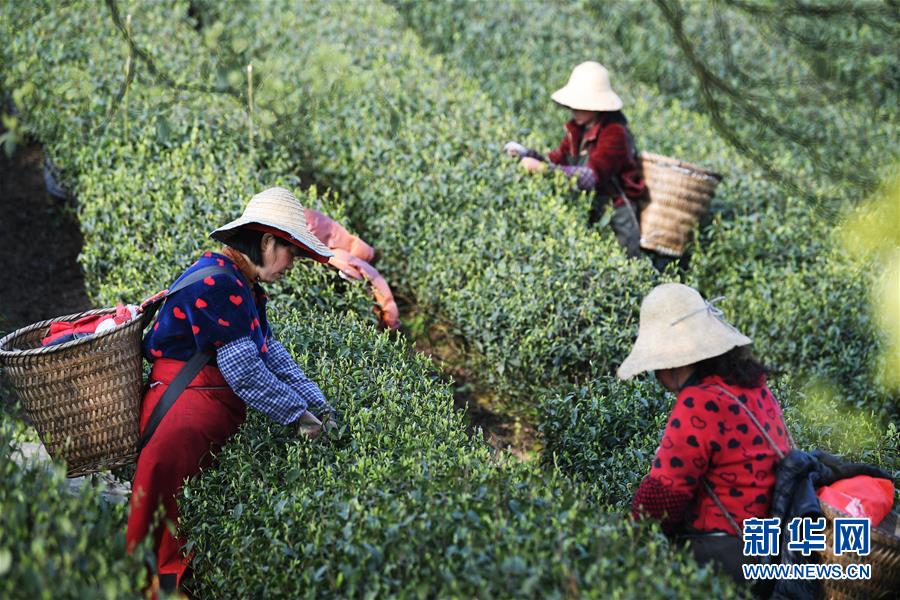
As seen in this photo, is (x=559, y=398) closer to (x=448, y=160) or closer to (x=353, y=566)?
(x=353, y=566)

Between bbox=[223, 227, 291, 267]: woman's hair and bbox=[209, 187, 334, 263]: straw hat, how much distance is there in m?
0.02

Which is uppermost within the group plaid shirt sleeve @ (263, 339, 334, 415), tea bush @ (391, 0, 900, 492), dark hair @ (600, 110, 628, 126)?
dark hair @ (600, 110, 628, 126)

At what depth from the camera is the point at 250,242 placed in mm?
4094

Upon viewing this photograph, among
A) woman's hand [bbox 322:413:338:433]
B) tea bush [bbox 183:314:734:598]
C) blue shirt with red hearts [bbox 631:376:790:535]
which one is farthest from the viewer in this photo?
woman's hand [bbox 322:413:338:433]

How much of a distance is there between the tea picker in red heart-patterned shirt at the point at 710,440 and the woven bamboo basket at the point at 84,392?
2102 millimetres

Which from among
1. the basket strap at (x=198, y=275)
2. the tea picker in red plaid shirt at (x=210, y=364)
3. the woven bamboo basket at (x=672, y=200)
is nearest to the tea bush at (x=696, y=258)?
the woven bamboo basket at (x=672, y=200)

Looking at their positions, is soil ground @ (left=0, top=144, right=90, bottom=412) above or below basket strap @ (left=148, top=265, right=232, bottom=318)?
below

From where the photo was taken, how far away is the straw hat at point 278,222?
403 cm

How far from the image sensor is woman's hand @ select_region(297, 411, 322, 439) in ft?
13.5

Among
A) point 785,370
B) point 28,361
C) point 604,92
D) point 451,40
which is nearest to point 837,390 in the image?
point 785,370

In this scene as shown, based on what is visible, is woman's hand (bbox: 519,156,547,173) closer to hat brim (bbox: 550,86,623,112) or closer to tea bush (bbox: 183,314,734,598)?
hat brim (bbox: 550,86,623,112)

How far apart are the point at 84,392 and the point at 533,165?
448 cm

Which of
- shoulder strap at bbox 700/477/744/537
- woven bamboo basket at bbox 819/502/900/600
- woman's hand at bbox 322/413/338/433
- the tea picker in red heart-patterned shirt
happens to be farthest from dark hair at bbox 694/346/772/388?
woman's hand at bbox 322/413/338/433

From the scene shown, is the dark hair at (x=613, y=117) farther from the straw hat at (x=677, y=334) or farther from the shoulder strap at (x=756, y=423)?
the shoulder strap at (x=756, y=423)
